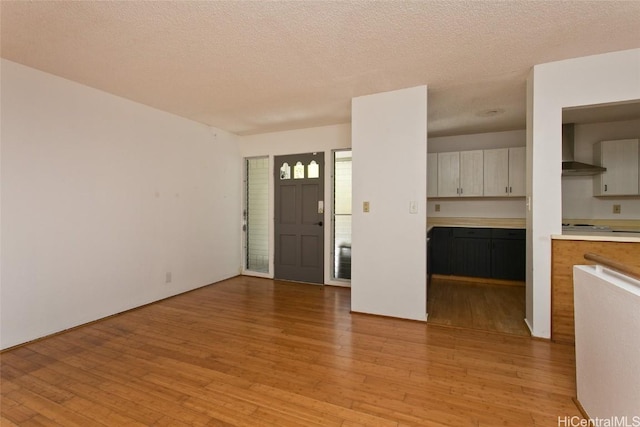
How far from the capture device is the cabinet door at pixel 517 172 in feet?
15.9

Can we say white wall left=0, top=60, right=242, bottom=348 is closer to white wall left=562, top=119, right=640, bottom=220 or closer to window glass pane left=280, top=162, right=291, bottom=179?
window glass pane left=280, top=162, right=291, bottom=179

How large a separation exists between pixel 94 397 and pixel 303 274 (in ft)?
11.0

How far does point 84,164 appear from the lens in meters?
3.27

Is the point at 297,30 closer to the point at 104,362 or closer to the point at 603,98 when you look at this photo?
the point at 603,98

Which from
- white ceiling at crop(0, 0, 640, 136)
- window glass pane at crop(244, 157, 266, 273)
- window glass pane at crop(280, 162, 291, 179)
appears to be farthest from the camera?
window glass pane at crop(244, 157, 266, 273)

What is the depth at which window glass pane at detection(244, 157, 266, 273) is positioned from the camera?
5586 millimetres

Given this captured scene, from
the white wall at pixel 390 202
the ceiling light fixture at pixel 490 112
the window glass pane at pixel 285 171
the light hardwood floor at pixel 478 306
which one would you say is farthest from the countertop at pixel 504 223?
the window glass pane at pixel 285 171

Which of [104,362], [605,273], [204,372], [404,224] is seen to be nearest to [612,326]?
[605,273]

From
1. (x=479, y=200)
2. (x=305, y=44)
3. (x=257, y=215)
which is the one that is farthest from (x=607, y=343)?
(x=257, y=215)

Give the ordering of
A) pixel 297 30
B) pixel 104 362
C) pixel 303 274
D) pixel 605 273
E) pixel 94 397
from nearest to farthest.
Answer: pixel 605 273
pixel 94 397
pixel 297 30
pixel 104 362
pixel 303 274

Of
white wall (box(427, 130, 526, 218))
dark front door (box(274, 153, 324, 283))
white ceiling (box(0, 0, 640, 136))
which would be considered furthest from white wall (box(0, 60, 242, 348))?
white wall (box(427, 130, 526, 218))

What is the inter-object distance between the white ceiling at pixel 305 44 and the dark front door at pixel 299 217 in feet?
5.05

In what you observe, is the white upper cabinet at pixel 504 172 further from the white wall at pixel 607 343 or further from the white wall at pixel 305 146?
the white wall at pixel 607 343

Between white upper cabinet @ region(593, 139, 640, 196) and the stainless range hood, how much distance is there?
143 millimetres
